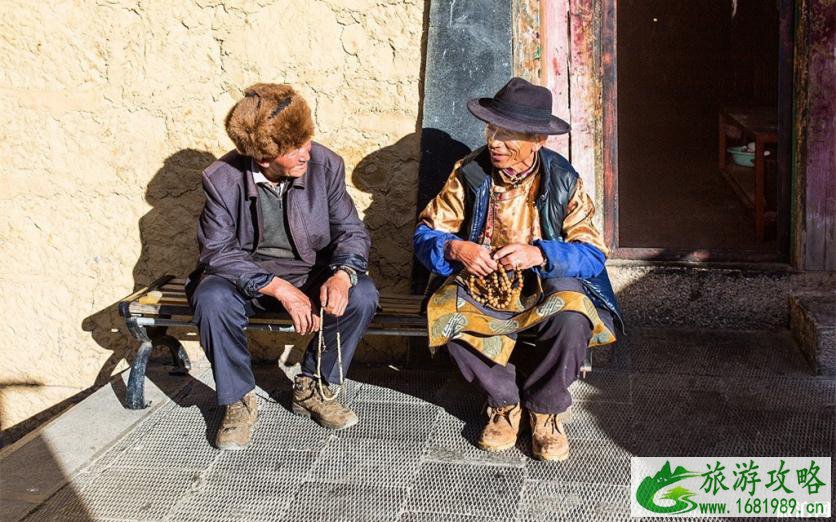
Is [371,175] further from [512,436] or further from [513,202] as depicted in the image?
[512,436]

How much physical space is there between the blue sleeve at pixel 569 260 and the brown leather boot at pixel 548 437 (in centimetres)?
55

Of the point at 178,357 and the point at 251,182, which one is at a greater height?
the point at 251,182

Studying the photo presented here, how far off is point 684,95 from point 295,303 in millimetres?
8035

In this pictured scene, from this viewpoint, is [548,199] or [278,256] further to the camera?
[278,256]

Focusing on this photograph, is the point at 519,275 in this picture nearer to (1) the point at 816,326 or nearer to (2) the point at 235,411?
(2) the point at 235,411

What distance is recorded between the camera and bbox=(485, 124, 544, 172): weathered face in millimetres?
3668

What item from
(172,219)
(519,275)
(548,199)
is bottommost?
(519,275)

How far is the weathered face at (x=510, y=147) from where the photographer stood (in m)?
3.67

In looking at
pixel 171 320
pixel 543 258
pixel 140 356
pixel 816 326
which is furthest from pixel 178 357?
pixel 816 326

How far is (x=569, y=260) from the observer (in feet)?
12.0

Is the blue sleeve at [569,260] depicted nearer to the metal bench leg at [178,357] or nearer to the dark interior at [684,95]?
the metal bench leg at [178,357]

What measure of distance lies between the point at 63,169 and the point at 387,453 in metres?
2.36

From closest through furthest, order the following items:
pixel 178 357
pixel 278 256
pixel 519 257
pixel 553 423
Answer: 1. pixel 519 257
2. pixel 553 423
3. pixel 278 256
4. pixel 178 357

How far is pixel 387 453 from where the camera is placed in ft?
12.2
